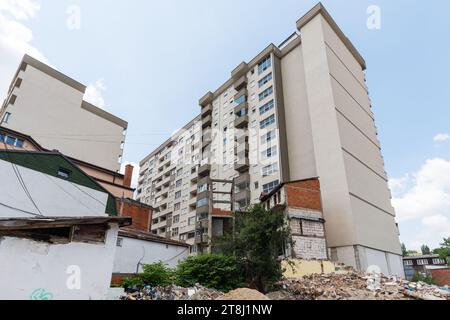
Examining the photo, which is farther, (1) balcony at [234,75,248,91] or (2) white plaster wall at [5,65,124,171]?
(1) balcony at [234,75,248,91]

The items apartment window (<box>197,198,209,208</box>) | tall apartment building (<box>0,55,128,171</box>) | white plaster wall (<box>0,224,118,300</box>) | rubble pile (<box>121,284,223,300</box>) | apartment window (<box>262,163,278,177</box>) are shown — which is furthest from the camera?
apartment window (<box>197,198,209,208</box>)

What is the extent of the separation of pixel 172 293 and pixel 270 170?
27.2 m

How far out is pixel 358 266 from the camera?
2584 centimetres

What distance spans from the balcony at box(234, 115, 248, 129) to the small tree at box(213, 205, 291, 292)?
29.5 m

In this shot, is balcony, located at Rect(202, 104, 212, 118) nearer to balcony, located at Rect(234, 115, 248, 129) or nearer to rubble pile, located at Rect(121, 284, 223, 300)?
balcony, located at Rect(234, 115, 248, 129)

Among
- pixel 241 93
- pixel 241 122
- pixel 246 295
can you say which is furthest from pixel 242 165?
pixel 246 295

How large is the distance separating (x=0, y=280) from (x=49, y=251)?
4.63 feet

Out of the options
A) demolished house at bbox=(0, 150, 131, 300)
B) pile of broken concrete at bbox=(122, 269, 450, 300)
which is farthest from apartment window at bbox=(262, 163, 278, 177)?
demolished house at bbox=(0, 150, 131, 300)

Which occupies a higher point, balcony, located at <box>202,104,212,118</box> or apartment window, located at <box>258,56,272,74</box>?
apartment window, located at <box>258,56,272,74</box>

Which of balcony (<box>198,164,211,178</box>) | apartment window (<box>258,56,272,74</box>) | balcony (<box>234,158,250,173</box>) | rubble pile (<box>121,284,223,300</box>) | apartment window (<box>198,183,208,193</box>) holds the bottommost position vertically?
rubble pile (<box>121,284,223,300</box>)

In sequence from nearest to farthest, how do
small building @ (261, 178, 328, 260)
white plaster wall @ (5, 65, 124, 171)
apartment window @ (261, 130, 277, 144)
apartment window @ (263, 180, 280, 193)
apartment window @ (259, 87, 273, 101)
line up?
small building @ (261, 178, 328, 260) < white plaster wall @ (5, 65, 124, 171) < apartment window @ (263, 180, 280, 193) < apartment window @ (261, 130, 277, 144) < apartment window @ (259, 87, 273, 101)

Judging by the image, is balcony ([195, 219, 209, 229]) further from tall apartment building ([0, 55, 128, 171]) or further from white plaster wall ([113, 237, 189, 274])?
white plaster wall ([113, 237, 189, 274])

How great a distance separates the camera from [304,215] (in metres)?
25.4

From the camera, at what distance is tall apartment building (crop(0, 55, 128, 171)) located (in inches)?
1436
